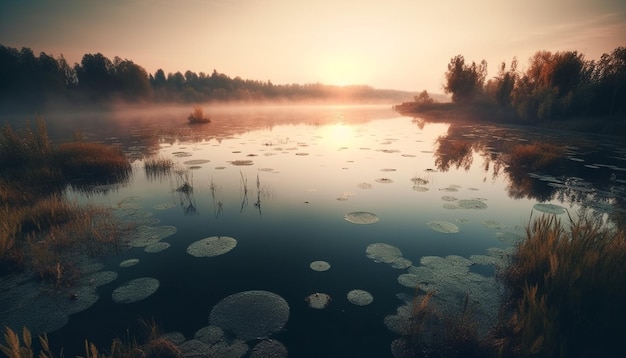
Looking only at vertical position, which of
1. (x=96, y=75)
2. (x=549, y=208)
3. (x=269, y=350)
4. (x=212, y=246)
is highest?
(x=96, y=75)

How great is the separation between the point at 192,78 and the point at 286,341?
392 feet

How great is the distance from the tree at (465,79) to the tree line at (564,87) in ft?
29.5

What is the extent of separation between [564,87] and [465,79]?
18.7 meters

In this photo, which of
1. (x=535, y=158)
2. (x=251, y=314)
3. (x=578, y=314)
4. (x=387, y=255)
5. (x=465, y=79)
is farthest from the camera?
(x=465, y=79)

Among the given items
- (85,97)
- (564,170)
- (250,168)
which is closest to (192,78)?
(85,97)

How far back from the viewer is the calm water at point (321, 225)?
11.5 feet

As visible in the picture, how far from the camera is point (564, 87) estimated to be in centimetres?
2895

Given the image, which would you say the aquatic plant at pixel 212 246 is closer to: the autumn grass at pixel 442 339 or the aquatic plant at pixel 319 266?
the aquatic plant at pixel 319 266

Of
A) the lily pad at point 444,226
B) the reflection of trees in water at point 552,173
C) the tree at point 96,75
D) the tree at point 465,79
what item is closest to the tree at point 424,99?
the tree at point 465,79

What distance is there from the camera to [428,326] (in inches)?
131

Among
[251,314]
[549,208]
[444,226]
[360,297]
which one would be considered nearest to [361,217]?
[444,226]

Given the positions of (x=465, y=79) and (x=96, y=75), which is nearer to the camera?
(x=465, y=79)

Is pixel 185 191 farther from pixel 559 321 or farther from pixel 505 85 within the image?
pixel 505 85

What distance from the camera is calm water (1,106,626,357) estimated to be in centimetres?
350
